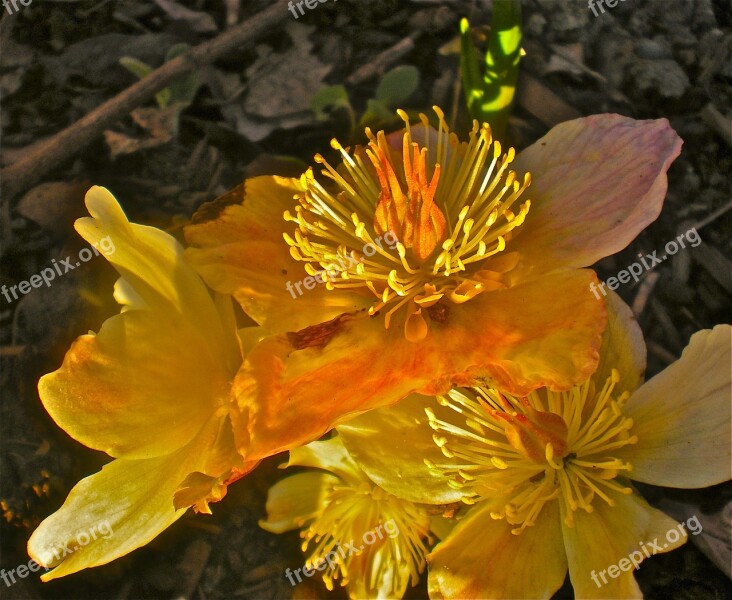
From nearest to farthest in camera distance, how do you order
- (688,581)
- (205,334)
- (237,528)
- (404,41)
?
(205,334) < (688,581) < (237,528) < (404,41)

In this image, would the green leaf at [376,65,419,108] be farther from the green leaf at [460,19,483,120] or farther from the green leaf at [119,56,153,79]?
the green leaf at [119,56,153,79]

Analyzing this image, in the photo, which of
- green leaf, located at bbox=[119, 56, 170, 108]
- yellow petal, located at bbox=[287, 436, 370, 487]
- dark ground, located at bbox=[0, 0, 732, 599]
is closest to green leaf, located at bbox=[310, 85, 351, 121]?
dark ground, located at bbox=[0, 0, 732, 599]

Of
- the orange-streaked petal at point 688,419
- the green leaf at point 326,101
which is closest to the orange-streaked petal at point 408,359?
the orange-streaked petal at point 688,419

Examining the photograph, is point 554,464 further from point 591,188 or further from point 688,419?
point 591,188

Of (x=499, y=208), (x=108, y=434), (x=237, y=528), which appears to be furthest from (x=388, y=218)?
(x=237, y=528)

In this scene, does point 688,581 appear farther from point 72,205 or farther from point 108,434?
point 72,205

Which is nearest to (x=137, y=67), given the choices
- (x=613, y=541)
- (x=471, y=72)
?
(x=471, y=72)
